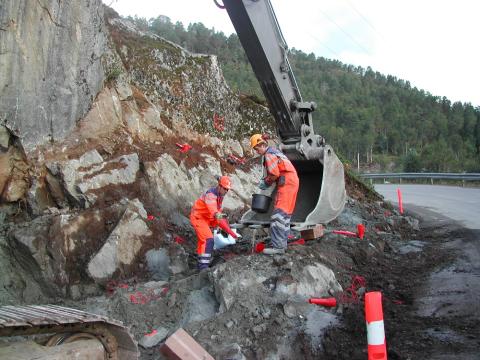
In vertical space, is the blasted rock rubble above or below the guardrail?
below

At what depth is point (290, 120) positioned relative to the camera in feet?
23.1

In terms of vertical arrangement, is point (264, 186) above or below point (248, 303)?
above

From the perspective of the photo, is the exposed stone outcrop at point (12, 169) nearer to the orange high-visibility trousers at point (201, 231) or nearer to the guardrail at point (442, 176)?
the orange high-visibility trousers at point (201, 231)

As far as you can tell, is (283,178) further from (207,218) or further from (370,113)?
(370,113)

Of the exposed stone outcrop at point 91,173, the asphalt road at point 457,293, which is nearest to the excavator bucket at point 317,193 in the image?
the asphalt road at point 457,293

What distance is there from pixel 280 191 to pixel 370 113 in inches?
3166

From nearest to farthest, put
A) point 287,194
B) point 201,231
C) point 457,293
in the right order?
1. point 457,293
2. point 287,194
3. point 201,231

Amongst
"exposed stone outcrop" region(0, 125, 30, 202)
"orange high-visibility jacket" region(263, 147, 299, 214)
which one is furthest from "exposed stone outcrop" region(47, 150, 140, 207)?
"orange high-visibility jacket" region(263, 147, 299, 214)

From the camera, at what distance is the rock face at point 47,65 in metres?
6.93

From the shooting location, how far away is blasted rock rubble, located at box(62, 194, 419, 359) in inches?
175

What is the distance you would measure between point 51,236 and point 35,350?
10.7 feet

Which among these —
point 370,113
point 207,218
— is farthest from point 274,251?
point 370,113

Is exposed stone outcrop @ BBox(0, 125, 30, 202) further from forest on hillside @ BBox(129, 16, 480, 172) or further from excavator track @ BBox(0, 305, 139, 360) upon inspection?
forest on hillside @ BBox(129, 16, 480, 172)

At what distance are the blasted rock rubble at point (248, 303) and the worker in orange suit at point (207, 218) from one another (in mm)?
358
